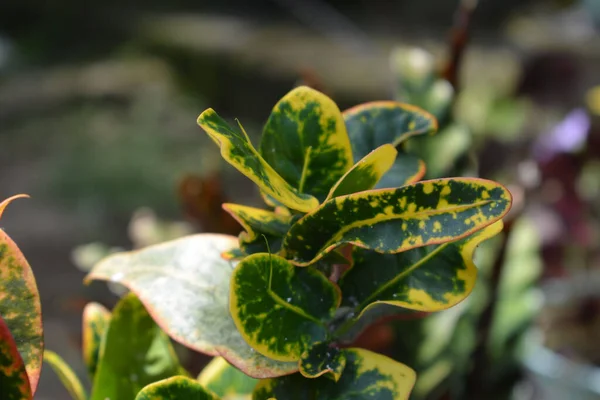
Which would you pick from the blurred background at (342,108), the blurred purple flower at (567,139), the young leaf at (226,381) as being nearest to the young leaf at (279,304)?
the young leaf at (226,381)

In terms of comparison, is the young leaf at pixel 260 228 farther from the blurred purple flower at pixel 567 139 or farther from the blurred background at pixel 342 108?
the blurred purple flower at pixel 567 139

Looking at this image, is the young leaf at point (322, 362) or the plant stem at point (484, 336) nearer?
the young leaf at point (322, 362)

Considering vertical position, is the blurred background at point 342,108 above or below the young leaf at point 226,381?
below

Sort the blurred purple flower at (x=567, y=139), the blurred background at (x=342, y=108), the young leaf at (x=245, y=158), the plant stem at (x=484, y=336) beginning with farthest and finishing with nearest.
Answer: the blurred purple flower at (x=567, y=139) < the blurred background at (x=342, y=108) < the plant stem at (x=484, y=336) < the young leaf at (x=245, y=158)

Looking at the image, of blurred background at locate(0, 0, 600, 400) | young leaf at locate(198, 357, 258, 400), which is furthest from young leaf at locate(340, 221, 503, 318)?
blurred background at locate(0, 0, 600, 400)

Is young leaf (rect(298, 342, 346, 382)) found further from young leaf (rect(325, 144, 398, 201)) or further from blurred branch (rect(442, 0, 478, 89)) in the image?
blurred branch (rect(442, 0, 478, 89))

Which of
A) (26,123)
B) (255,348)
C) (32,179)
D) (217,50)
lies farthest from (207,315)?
(217,50)
